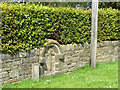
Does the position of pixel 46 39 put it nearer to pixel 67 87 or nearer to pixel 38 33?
pixel 38 33

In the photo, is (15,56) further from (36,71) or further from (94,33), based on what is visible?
(94,33)

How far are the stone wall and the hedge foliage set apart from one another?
288 millimetres

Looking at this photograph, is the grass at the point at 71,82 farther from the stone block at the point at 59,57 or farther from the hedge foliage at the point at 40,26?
the hedge foliage at the point at 40,26

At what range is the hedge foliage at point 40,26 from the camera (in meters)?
5.56

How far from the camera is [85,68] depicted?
8148 millimetres

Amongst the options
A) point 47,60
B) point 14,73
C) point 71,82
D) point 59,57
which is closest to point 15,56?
point 14,73

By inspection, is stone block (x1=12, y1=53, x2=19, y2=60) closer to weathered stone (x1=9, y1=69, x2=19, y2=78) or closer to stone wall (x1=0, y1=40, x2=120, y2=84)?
stone wall (x1=0, y1=40, x2=120, y2=84)

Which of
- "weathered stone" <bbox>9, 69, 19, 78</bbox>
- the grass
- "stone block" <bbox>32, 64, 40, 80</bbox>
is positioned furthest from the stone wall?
the grass

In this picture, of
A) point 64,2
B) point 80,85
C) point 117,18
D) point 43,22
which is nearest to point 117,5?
point 117,18

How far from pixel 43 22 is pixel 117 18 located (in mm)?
5984

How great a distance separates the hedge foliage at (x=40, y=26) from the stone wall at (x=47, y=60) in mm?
288

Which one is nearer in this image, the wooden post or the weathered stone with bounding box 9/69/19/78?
the weathered stone with bounding box 9/69/19/78

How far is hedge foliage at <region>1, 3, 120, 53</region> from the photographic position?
5.56m

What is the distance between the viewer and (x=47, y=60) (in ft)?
21.9
